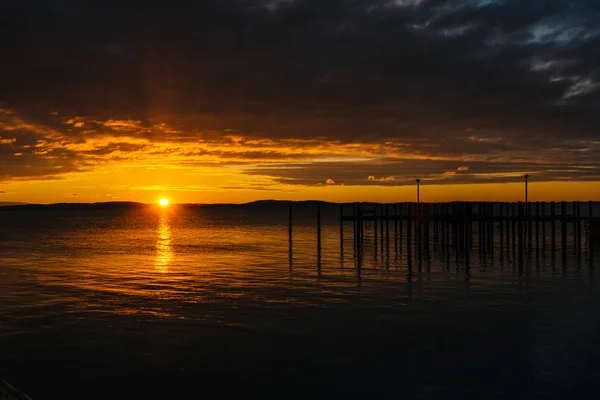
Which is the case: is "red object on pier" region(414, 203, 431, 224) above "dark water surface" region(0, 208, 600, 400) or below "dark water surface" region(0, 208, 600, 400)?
above

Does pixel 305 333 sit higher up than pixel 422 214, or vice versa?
pixel 422 214

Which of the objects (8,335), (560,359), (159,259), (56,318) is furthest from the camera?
(159,259)

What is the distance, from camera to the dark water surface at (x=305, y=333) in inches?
483

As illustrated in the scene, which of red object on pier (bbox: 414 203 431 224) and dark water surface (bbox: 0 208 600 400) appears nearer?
dark water surface (bbox: 0 208 600 400)

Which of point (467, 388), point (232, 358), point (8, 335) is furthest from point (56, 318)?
point (467, 388)

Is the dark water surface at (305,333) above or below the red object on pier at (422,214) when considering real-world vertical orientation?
below

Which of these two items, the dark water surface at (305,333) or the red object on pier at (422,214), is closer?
the dark water surface at (305,333)

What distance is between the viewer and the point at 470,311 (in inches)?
771

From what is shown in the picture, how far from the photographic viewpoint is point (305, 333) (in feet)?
54.4

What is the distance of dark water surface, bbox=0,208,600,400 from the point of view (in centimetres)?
1227

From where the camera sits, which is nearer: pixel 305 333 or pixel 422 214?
pixel 305 333

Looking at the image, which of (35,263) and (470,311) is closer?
(470,311)

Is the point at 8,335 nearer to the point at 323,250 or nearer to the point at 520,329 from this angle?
the point at 520,329

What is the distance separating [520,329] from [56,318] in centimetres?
1492
